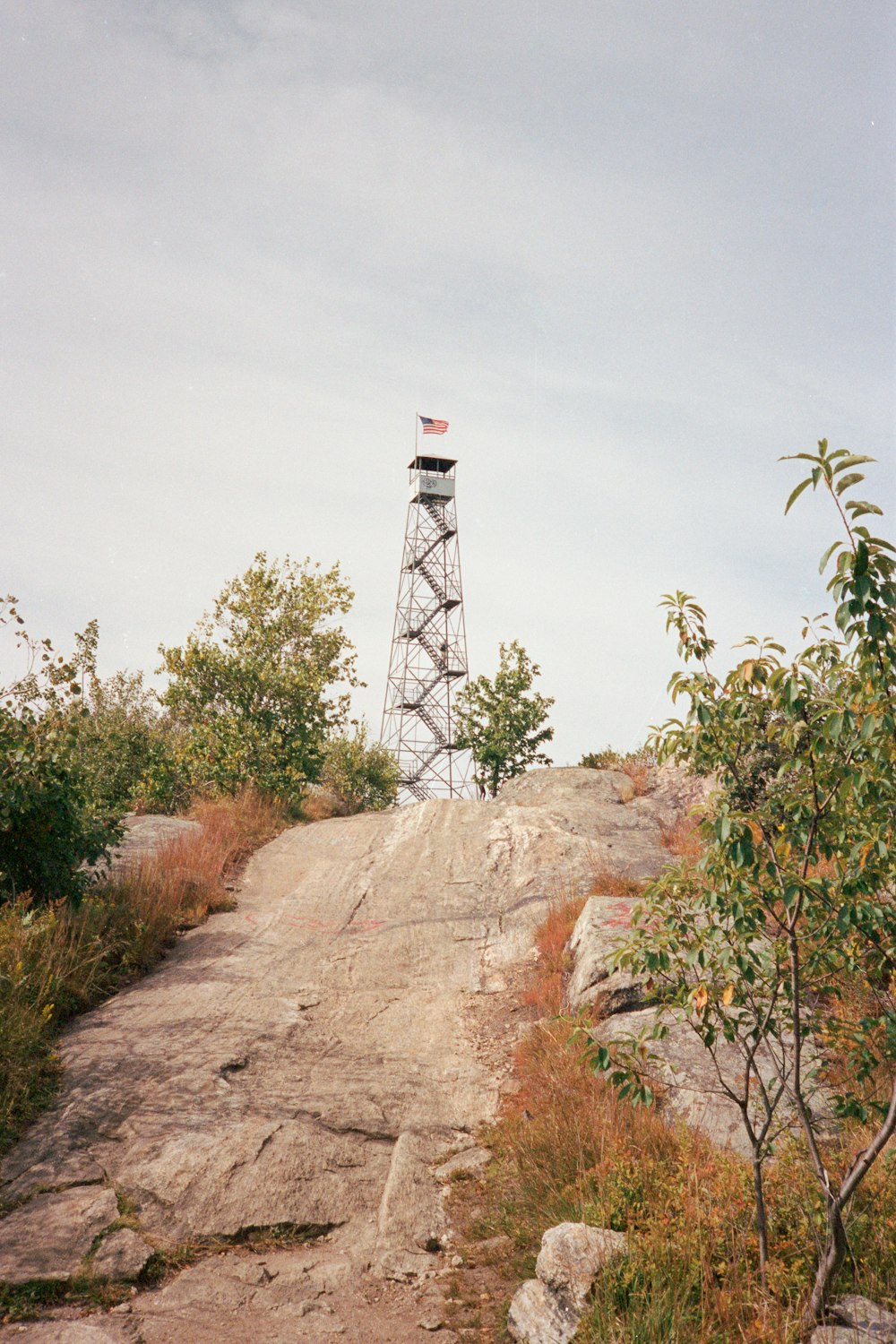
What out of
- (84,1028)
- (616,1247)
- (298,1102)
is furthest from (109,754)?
(616,1247)

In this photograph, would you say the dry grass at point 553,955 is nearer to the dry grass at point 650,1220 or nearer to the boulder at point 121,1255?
the dry grass at point 650,1220

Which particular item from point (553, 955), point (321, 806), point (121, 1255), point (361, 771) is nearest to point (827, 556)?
point (121, 1255)

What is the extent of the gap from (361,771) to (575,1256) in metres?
26.1

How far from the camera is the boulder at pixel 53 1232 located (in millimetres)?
5027

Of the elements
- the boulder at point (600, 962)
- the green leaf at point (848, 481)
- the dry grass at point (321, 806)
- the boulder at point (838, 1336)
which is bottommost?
the boulder at point (838, 1336)

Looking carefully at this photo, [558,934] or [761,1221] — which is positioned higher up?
[558,934]

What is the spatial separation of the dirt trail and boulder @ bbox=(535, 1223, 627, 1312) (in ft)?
2.53

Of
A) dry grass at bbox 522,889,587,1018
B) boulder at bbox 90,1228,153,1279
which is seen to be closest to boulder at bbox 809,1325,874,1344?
boulder at bbox 90,1228,153,1279

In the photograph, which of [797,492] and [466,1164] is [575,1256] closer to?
[466,1164]

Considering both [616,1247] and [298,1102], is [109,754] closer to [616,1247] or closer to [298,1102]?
[298,1102]

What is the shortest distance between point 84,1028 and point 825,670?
24.2ft

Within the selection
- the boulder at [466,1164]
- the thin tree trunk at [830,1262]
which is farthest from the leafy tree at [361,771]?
the thin tree trunk at [830,1262]

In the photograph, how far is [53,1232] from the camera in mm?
5344

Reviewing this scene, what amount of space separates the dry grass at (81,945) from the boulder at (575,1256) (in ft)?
13.5
